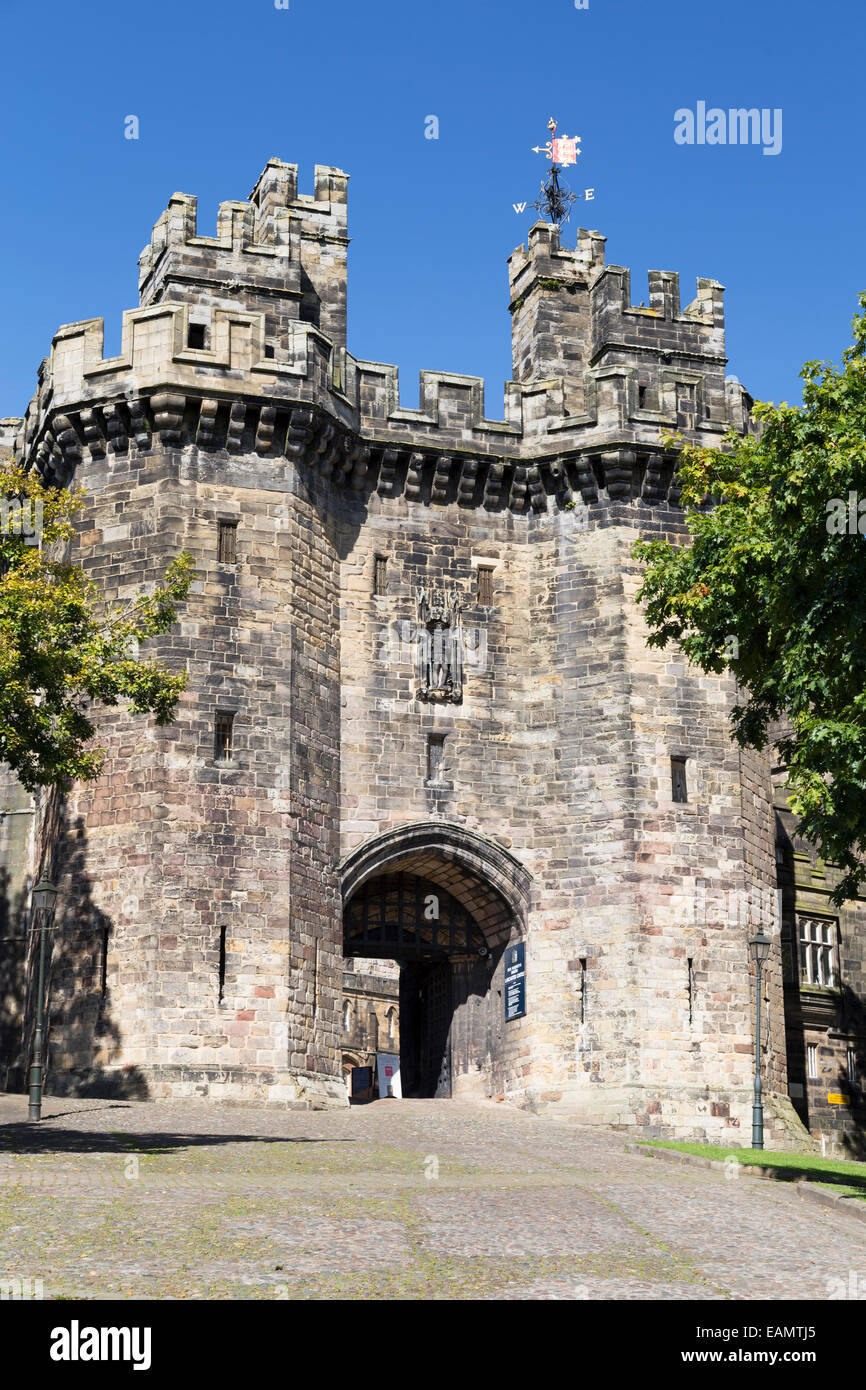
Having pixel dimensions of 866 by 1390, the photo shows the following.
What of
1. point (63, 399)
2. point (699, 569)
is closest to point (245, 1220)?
point (699, 569)

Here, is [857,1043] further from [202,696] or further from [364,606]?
[202,696]

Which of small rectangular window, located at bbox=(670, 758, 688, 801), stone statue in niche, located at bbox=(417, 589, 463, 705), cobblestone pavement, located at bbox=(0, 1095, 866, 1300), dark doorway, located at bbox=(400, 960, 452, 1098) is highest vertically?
stone statue in niche, located at bbox=(417, 589, 463, 705)

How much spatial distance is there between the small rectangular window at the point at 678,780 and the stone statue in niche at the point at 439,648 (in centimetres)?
415

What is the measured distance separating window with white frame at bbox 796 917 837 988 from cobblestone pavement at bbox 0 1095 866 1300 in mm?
14648

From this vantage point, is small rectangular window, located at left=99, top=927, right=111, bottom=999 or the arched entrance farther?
the arched entrance

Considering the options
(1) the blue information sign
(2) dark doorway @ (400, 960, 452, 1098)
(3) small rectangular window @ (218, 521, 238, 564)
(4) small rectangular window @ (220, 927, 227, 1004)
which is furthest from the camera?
(2) dark doorway @ (400, 960, 452, 1098)

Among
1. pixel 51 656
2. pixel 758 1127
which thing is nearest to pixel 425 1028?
pixel 758 1127

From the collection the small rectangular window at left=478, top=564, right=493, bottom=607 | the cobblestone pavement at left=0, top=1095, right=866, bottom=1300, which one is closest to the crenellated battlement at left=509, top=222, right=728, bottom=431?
the small rectangular window at left=478, top=564, right=493, bottom=607

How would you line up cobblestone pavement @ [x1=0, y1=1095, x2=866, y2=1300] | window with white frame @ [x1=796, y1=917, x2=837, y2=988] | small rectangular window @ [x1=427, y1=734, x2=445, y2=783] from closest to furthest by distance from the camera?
cobblestone pavement @ [x1=0, y1=1095, x2=866, y2=1300]
small rectangular window @ [x1=427, y1=734, x2=445, y2=783]
window with white frame @ [x1=796, y1=917, x2=837, y2=988]

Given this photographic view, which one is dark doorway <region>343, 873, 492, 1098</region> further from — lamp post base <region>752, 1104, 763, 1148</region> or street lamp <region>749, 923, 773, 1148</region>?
lamp post base <region>752, 1104, 763, 1148</region>

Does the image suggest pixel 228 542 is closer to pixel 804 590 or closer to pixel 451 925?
pixel 451 925

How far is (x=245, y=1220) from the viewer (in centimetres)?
1639

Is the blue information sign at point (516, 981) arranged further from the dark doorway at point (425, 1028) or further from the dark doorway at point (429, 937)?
the dark doorway at point (425, 1028)

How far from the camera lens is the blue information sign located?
33.3 meters
